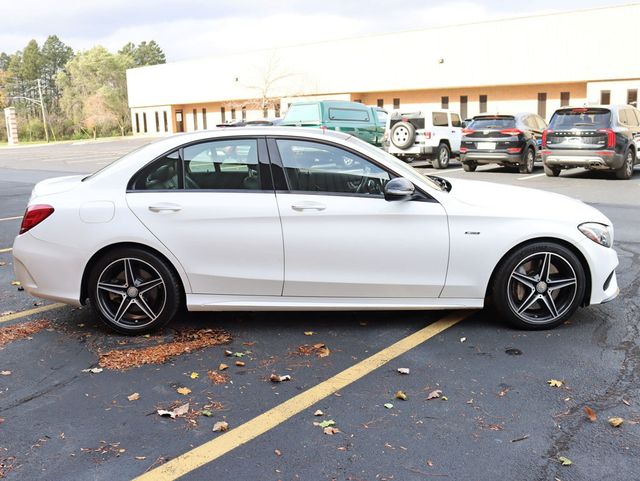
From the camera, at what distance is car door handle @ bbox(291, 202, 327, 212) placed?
4.86m

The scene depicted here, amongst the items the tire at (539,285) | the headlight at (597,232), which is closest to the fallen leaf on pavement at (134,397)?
the tire at (539,285)

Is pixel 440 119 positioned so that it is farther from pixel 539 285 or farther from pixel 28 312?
pixel 28 312

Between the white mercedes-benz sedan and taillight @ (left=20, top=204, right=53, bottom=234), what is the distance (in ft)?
0.03

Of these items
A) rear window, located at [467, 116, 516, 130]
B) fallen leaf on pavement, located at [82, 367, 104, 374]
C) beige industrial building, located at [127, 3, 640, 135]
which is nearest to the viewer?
fallen leaf on pavement, located at [82, 367, 104, 374]

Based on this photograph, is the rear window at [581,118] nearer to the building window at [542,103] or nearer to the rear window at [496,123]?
the rear window at [496,123]

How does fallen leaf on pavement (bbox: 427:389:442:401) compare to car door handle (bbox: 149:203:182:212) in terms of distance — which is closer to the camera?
fallen leaf on pavement (bbox: 427:389:442:401)

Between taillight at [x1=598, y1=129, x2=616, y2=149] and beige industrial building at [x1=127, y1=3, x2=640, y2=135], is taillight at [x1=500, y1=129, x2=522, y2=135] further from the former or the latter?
beige industrial building at [x1=127, y1=3, x2=640, y2=135]

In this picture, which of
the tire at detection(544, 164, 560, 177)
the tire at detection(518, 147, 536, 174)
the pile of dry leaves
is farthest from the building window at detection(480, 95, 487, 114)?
the pile of dry leaves

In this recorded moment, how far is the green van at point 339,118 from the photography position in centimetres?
1962

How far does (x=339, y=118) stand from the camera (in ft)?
65.6

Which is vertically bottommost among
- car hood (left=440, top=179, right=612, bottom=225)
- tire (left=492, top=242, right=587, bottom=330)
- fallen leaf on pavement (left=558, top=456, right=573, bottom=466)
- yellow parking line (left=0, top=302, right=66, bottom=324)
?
fallen leaf on pavement (left=558, top=456, right=573, bottom=466)

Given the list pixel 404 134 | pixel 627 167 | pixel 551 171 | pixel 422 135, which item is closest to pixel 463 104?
pixel 422 135

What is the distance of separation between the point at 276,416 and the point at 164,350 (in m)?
1.38

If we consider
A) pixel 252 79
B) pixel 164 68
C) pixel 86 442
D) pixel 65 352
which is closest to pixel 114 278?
pixel 65 352
